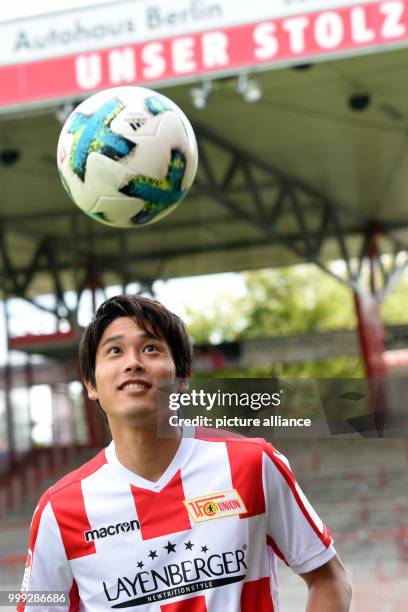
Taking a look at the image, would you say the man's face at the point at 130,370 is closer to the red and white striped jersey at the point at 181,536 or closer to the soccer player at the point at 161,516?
the soccer player at the point at 161,516

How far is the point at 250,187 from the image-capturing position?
17.6 meters

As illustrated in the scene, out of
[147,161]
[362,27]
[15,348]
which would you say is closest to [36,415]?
[15,348]

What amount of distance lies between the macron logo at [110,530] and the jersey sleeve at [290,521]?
351 millimetres

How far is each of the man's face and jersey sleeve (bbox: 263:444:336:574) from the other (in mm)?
348

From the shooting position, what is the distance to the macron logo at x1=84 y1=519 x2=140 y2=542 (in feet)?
8.29

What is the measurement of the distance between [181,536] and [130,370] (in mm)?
446

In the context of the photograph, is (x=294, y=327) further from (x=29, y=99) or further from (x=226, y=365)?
(x=29, y=99)

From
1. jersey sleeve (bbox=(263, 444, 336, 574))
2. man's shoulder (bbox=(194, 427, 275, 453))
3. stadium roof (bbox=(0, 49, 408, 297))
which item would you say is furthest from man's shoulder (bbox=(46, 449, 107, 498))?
stadium roof (bbox=(0, 49, 408, 297))

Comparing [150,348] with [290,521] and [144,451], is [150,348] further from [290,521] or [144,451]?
[290,521]

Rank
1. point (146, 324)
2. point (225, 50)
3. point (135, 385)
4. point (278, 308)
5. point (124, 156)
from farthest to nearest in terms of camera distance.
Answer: point (278, 308), point (225, 50), point (124, 156), point (146, 324), point (135, 385)

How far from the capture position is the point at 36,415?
24672mm

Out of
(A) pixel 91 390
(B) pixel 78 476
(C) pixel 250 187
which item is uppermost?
(C) pixel 250 187

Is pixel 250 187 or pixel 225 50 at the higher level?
pixel 225 50

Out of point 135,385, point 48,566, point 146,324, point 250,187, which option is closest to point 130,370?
point 135,385
